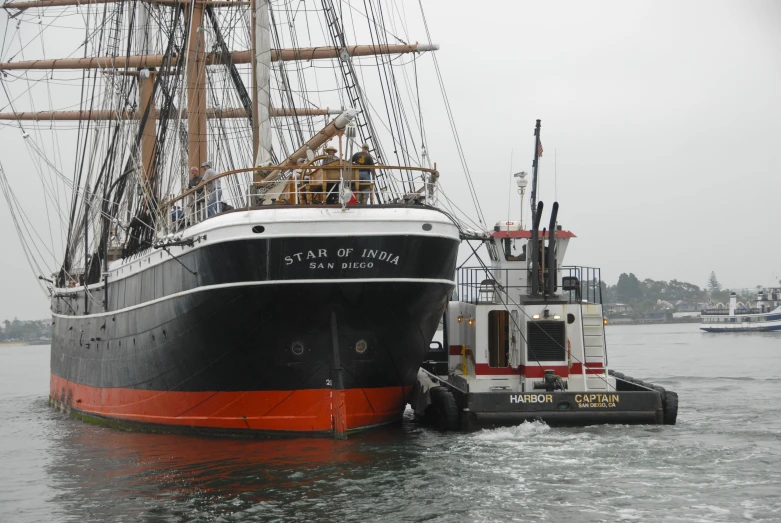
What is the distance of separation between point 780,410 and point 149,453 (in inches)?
626

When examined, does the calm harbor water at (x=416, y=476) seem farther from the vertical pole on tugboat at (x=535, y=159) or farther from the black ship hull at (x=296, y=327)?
the vertical pole on tugboat at (x=535, y=159)

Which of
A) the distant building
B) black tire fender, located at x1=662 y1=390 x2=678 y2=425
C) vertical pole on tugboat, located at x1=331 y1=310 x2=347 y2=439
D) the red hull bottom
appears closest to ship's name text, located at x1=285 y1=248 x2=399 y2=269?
vertical pole on tugboat, located at x1=331 y1=310 x2=347 y2=439

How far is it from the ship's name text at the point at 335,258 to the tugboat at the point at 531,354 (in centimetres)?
386

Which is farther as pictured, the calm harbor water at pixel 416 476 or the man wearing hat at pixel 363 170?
the man wearing hat at pixel 363 170

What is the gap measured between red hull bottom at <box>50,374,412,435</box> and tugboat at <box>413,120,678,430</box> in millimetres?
1571

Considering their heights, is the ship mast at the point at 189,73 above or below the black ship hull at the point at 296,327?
above

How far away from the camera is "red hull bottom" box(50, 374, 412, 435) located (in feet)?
59.9

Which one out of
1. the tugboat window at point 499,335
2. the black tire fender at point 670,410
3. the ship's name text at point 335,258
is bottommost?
the black tire fender at point 670,410

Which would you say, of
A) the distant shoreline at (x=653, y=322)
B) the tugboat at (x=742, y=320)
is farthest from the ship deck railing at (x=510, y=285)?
the distant shoreline at (x=653, y=322)

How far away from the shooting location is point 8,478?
17328 mm

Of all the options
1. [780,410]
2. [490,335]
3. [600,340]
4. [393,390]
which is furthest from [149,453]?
[780,410]

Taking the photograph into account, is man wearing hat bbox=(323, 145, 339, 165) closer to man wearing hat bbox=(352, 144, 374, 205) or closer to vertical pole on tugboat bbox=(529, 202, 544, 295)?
man wearing hat bbox=(352, 144, 374, 205)

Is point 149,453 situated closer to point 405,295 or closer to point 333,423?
point 333,423

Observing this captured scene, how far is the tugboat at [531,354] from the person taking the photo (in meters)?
19.6
